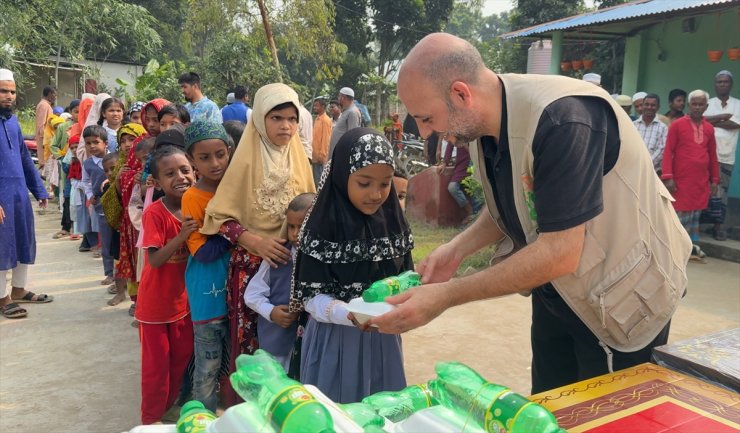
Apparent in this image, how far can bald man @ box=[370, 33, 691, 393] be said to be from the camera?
1622 mm

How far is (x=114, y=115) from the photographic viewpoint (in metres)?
6.28

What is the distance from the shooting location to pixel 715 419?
136 centimetres

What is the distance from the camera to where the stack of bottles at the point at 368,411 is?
97cm

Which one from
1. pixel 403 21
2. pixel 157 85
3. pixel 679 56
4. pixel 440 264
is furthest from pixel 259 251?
pixel 403 21

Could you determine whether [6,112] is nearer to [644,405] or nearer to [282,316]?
[282,316]

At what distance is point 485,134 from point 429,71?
274 millimetres

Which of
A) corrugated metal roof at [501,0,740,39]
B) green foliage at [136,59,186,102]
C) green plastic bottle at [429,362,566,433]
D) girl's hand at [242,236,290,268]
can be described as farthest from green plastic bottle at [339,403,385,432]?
green foliage at [136,59,186,102]

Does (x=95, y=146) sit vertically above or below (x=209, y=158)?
below

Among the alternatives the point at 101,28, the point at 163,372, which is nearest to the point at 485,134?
the point at 163,372

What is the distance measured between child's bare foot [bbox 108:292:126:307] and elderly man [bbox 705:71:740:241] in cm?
676

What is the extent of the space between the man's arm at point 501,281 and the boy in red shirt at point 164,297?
1.65 m

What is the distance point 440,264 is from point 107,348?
306cm

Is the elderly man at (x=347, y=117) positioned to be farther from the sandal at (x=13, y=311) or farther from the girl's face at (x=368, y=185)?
the girl's face at (x=368, y=185)

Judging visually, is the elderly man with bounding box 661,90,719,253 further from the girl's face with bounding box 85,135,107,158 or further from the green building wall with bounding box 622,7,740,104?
the girl's face with bounding box 85,135,107,158
